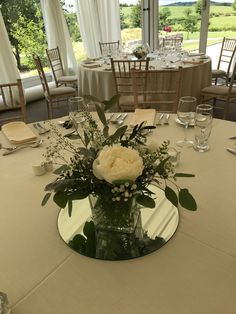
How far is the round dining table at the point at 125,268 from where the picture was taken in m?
0.67

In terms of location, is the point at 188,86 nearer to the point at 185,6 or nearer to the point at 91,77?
the point at 91,77

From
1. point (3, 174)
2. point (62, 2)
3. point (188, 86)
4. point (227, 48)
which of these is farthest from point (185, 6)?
point (3, 174)

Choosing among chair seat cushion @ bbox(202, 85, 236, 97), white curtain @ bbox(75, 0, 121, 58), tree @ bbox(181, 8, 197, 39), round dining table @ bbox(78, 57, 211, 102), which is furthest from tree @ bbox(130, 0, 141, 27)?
chair seat cushion @ bbox(202, 85, 236, 97)

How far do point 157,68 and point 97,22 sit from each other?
269 cm

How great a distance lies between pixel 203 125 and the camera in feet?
4.20

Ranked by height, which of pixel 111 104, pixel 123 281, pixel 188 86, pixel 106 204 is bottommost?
pixel 188 86

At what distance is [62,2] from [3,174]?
192 inches

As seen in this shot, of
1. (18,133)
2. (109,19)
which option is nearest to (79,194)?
(18,133)

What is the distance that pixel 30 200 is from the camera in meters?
1.04

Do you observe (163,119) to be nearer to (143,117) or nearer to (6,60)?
(143,117)

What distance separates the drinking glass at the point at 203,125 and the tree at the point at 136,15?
5.32m

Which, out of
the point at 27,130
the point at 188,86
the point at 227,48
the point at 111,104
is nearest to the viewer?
the point at 111,104

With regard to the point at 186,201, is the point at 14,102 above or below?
below

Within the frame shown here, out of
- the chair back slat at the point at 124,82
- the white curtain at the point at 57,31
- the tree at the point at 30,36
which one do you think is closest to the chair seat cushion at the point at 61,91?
the chair back slat at the point at 124,82
